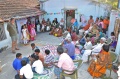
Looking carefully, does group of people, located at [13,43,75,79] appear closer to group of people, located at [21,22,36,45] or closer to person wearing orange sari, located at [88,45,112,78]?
person wearing orange sari, located at [88,45,112,78]

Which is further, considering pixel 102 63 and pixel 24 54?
pixel 24 54

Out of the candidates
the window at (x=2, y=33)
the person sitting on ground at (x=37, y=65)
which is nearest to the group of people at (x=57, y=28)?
the window at (x=2, y=33)

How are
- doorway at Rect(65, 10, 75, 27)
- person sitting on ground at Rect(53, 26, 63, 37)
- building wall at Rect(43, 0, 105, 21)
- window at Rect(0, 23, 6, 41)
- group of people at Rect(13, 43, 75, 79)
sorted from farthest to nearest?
doorway at Rect(65, 10, 75, 27) < building wall at Rect(43, 0, 105, 21) < person sitting on ground at Rect(53, 26, 63, 37) < window at Rect(0, 23, 6, 41) < group of people at Rect(13, 43, 75, 79)

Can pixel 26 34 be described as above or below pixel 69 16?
below

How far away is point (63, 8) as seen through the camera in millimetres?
14328

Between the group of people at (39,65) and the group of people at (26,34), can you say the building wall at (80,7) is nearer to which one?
the group of people at (26,34)

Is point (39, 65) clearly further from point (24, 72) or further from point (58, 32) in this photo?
point (58, 32)

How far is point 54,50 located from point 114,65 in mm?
4079

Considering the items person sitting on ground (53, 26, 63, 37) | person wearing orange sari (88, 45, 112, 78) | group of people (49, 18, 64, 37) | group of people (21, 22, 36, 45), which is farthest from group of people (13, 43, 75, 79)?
group of people (49, 18, 64, 37)

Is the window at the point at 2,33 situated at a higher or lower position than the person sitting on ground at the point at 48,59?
higher

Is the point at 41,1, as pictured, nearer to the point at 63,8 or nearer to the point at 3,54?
the point at 63,8

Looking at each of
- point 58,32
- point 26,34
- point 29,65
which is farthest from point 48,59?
point 58,32

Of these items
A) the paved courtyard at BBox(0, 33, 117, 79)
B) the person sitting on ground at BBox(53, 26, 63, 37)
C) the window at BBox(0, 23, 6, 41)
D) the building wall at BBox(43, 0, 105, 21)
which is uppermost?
the building wall at BBox(43, 0, 105, 21)

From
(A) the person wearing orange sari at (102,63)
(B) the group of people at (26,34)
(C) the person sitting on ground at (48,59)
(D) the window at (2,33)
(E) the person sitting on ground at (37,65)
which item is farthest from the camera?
(B) the group of people at (26,34)
